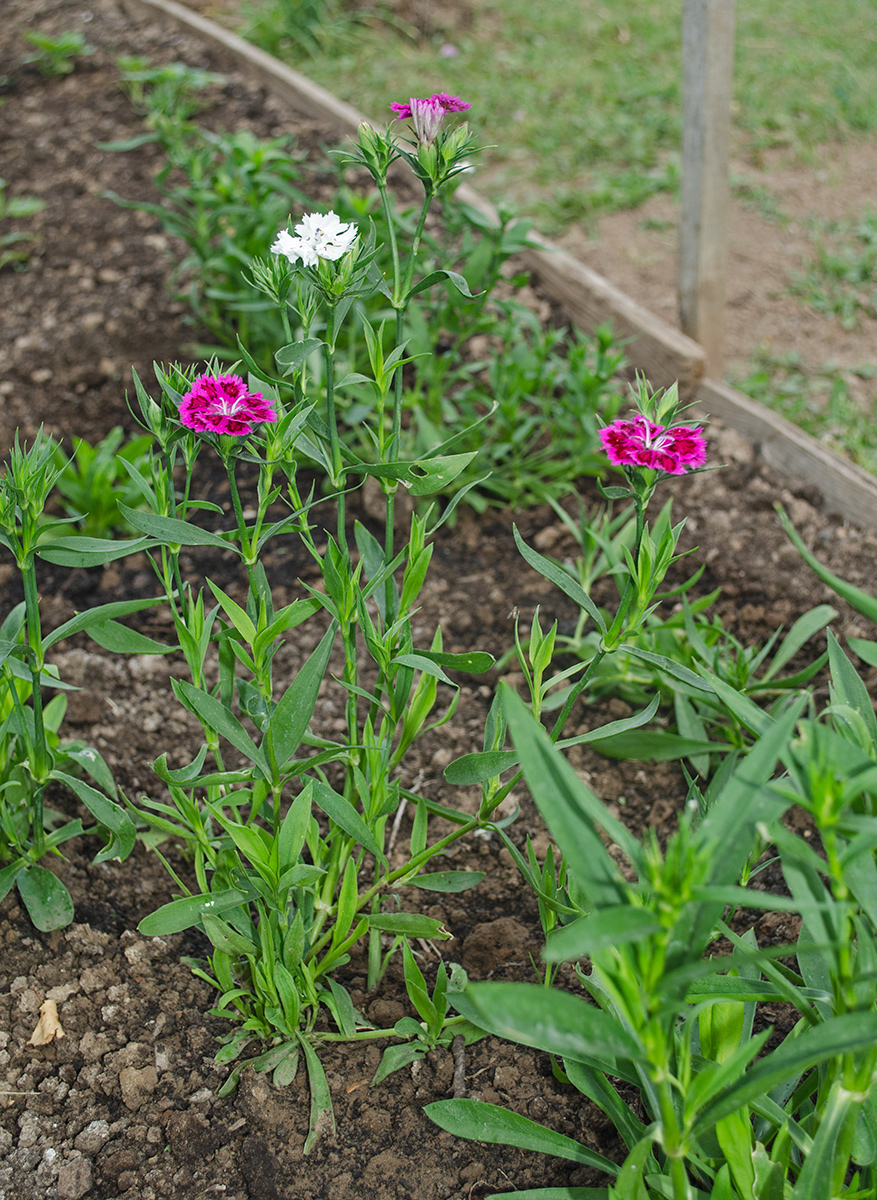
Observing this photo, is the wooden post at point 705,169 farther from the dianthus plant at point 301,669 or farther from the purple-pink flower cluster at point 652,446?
the purple-pink flower cluster at point 652,446

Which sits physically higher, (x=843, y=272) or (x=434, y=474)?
(x=434, y=474)

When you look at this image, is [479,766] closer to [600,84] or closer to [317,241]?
[317,241]

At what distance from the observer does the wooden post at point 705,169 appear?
8.59ft

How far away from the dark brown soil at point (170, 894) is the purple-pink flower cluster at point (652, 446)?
2.72ft

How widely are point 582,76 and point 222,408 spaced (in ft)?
14.0

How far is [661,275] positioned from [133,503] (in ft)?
6.97

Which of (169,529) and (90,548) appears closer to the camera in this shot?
(169,529)

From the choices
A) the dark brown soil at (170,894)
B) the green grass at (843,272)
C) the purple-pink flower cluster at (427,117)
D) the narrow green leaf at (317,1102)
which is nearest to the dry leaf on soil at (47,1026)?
the dark brown soil at (170,894)

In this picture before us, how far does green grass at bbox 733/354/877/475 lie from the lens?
2.78m

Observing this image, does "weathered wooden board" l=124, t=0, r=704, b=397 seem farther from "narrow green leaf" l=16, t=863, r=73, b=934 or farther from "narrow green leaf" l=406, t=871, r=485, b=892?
"narrow green leaf" l=16, t=863, r=73, b=934

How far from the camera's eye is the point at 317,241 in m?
1.23

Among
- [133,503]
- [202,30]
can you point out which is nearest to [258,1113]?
[133,503]

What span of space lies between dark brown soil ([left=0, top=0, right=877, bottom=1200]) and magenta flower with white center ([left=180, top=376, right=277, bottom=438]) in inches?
33.7

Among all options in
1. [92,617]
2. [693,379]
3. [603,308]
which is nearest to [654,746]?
[92,617]
